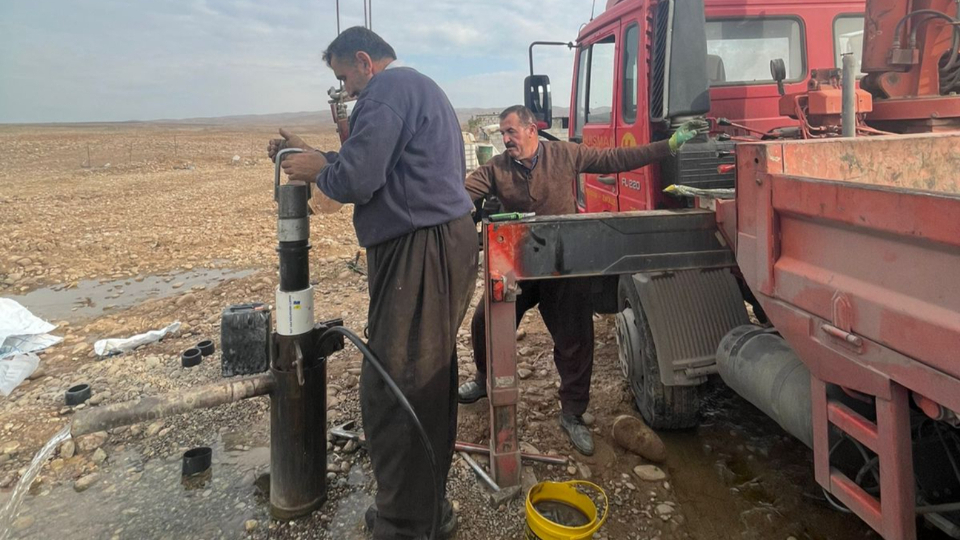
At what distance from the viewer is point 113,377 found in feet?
14.3

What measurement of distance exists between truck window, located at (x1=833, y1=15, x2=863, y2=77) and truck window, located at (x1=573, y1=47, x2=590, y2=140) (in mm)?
1603

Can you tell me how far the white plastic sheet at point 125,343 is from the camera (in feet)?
16.3

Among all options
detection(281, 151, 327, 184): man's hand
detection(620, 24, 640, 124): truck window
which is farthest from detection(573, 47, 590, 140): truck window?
detection(281, 151, 327, 184): man's hand

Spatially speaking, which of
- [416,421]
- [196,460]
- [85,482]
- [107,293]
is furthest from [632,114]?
[107,293]

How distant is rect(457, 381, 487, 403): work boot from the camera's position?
12.7 feet

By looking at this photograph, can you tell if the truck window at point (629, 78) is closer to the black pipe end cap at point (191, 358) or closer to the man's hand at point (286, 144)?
the man's hand at point (286, 144)

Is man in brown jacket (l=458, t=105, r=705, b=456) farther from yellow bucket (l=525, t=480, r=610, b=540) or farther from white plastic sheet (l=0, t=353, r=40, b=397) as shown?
white plastic sheet (l=0, t=353, r=40, b=397)

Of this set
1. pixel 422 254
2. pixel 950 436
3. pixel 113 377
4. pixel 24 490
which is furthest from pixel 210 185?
pixel 950 436

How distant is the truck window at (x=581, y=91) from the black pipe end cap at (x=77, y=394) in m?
3.94

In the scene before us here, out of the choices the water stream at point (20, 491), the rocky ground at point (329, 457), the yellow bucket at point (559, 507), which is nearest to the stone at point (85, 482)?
the rocky ground at point (329, 457)

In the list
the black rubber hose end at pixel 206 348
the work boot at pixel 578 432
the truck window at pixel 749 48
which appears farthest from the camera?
the black rubber hose end at pixel 206 348

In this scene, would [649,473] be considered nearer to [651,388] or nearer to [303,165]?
[651,388]

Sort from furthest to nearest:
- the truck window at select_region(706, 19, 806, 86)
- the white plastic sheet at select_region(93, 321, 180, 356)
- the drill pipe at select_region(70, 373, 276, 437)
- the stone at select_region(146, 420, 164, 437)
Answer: the white plastic sheet at select_region(93, 321, 180, 356)
the truck window at select_region(706, 19, 806, 86)
the stone at select_region(146, 420, 164, 437)
the drill pipe at select_region(70, 373, 276, 437)

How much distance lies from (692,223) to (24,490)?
3369 millimetres
